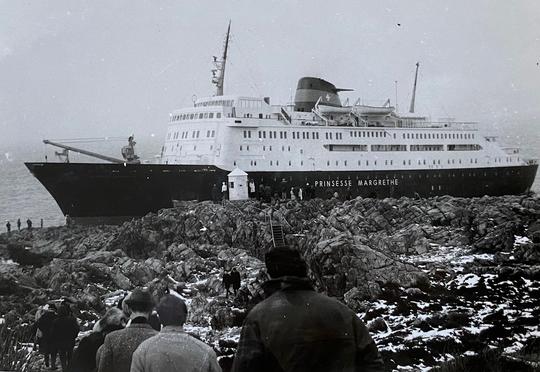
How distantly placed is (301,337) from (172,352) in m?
0.75

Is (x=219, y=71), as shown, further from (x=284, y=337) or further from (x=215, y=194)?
(x=284, y=337)

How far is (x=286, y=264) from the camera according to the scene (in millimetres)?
2916

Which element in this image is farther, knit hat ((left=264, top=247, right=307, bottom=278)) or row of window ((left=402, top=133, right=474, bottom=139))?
row of window ((left=402, top=133, right=474, bottom=139))

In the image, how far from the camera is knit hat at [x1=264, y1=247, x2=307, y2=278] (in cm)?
292

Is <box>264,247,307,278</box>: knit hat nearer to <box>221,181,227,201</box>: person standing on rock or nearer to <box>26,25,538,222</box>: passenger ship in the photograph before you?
<box>221,181,227,201</box>: person standing on rock

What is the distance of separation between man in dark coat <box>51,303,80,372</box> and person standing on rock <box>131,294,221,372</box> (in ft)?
17.8

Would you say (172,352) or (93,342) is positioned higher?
(172,352)

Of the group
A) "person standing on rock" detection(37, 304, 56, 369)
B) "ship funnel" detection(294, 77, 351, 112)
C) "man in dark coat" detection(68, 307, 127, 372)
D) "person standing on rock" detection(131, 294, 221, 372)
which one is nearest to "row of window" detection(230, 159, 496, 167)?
"ship funnel" detection(294, 77, 351, 112)

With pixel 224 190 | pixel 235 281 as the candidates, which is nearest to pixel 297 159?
pixel 224 190

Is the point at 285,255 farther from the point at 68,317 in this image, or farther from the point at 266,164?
the point at 266,164

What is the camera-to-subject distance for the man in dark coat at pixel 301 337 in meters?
2.77

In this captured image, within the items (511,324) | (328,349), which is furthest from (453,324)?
(328,349)

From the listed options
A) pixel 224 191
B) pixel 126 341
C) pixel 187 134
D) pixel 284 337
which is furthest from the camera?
pixel 187 134

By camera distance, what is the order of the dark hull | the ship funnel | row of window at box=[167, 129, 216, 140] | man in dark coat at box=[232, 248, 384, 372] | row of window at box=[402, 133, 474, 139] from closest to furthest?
1. man in dark coat at box=[232, 248, 384, 372]
2. the dark hull
3. row of window at box=[167, 129, 216, 140]
4. the ship funnel
5. row of window at box=[402, 133, 474, 139]
